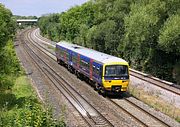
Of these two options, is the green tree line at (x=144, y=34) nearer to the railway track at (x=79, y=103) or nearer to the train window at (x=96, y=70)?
the train window at (x=96, y=70)

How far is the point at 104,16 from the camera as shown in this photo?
213 ft

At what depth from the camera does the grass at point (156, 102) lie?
24.7 metres

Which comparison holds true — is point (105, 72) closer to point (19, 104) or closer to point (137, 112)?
point (137, 112)

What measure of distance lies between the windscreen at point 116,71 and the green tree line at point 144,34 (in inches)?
300

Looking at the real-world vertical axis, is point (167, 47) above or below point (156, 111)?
above

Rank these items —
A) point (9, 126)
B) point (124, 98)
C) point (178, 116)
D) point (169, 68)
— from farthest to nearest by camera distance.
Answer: point (169, 68) → point (124, 98) → point (178, 116) → point (9, 126)

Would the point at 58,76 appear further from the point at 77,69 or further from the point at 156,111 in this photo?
the point at 156,111

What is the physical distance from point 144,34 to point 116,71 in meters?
11.9

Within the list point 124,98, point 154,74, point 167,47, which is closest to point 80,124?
point 124,98

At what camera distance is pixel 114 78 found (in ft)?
95.3

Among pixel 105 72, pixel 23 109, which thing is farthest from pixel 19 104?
pixel 105 72

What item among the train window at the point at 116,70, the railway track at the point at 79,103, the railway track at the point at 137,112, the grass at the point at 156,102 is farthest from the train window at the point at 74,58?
the railway track at the point at 137,112

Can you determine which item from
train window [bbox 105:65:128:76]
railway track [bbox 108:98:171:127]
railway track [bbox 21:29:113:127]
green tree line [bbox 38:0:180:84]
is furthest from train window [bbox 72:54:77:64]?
railway track [bbox 108:98:171:127]

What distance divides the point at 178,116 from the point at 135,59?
2640 centimetres
